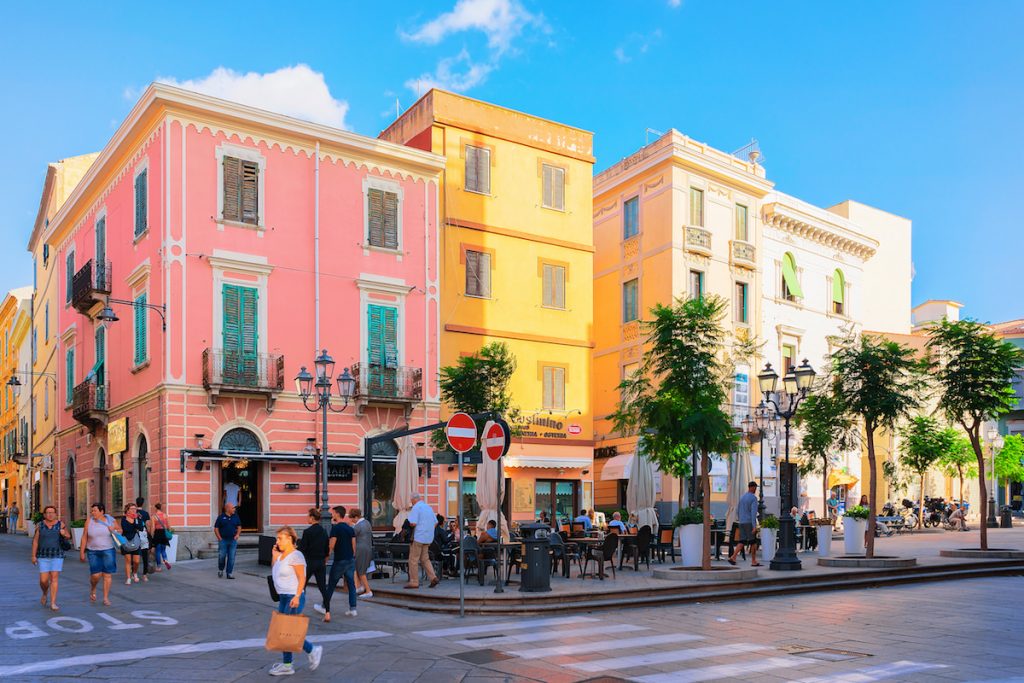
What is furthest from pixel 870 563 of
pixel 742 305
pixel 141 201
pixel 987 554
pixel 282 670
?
pixel 141 201

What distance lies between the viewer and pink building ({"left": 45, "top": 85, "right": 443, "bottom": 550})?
25.5m

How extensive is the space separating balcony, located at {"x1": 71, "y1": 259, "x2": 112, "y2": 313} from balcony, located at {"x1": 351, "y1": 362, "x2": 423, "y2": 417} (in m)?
8.18

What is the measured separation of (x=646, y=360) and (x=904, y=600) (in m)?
6.10

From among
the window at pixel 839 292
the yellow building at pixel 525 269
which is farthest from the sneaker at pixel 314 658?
the window at pixel 839 292

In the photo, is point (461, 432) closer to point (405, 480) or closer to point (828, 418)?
point (405, 480)

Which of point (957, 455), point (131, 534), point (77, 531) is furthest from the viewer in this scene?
point (957, 455)

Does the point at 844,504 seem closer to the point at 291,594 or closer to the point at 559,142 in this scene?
the point at 559,142

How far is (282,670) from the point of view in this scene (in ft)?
33.2

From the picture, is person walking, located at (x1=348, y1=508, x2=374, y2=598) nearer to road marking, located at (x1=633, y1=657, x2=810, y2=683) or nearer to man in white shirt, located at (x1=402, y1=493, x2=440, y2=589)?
man in white shirt, located at (x1=402, y1=493, x2=440, y2=589)

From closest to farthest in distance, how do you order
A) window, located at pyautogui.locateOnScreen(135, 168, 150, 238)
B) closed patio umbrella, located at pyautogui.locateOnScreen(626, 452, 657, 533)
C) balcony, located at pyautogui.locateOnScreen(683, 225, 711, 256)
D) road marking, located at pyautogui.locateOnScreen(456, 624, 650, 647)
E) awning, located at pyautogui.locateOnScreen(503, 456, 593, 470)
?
road marking, located at pyautogui.locateOnScreen(456, 624, 650, 647) < closed patio umbrella, located at pyautogui.locateOnScreen(626, 452, 657, 533) < window, located at pyautogui.locateOnScreen(135, 168, 150, 238) < awning, located at pyautogui.locateOnScreen(503, 456, 593, 470) < balcony, located at pyautogui.locateOnScreen(683, 225, 711, 256)

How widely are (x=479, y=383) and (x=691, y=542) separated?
9002 millimetres

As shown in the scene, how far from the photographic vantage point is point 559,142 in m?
34.5

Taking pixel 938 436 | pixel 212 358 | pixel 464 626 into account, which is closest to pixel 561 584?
pixel 464 626

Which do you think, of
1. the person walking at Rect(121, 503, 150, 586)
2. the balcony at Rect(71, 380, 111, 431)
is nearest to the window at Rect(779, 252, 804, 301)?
the balcony at Rect(71, 380, 111, 431)
